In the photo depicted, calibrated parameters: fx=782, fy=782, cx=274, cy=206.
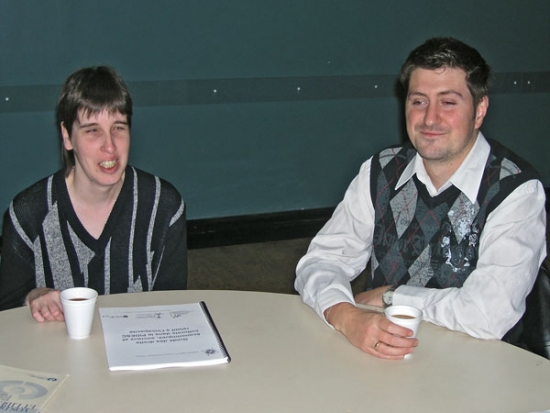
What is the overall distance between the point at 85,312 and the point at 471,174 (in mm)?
1139

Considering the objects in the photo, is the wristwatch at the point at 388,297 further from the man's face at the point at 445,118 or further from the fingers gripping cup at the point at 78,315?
the fingers gripping cup at the point at 78,315

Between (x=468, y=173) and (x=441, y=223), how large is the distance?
0.16m

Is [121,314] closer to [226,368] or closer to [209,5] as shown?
[226,368]

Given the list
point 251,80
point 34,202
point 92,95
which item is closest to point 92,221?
point 34,202

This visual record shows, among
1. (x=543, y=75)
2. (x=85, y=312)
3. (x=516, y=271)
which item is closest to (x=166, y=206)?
(x=85, y=312)

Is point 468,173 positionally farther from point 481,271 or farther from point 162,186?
point 162,186

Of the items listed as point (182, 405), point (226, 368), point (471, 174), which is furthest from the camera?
point (471, 174)

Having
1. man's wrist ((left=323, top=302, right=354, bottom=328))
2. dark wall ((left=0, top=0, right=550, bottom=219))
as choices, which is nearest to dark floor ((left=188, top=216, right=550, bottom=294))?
dark wall ((left=0, top=0, right=550, bottom=219))

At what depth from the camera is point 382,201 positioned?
2395 millimetres

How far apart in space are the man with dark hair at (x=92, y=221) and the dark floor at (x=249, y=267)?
1.93 meters

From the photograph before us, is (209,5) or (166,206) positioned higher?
(209,5)

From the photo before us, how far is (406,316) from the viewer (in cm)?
181

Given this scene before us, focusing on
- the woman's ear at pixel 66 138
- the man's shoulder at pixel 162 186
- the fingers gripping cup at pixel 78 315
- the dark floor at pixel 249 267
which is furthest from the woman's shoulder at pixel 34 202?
the dark floor at pixel 249 267

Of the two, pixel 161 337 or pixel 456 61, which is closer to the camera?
pixel 161 337
